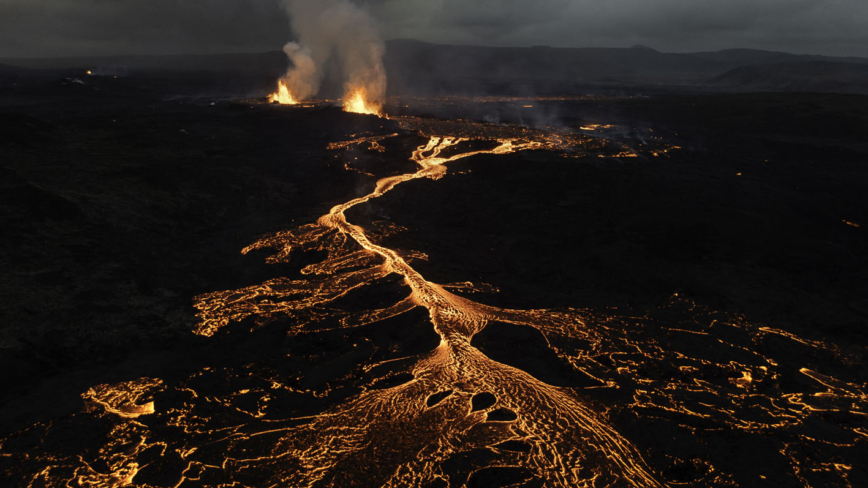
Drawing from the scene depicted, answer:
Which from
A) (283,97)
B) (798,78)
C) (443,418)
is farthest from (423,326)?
(798,78)

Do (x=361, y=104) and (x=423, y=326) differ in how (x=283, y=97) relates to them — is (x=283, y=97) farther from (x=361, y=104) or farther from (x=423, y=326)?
(x=423, y=326)

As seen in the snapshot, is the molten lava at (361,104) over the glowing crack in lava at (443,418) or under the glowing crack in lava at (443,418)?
over

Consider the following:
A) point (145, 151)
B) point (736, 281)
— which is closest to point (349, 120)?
point (145, 151)

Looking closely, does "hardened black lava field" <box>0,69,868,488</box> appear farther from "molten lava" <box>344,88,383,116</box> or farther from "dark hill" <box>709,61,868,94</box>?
"dark hill" <box>709,61,868,94</box>

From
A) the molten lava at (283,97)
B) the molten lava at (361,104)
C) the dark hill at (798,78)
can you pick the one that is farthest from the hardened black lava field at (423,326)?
the dark hill at (798,78)

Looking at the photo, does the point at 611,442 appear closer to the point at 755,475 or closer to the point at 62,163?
the point at 755,475

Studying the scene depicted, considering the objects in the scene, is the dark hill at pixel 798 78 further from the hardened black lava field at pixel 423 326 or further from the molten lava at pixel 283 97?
the molten lava at pixel 283 97
